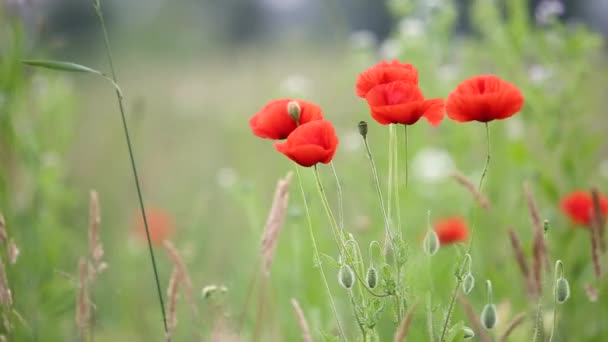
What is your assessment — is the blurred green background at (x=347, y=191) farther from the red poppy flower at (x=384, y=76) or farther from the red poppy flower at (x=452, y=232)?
the red poppy flower at (x=384, y=76)

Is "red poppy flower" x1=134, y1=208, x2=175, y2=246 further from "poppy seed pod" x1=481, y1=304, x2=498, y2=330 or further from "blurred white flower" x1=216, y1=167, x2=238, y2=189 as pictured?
"poppy seed pod" x1=481, y1=304, x2=498, y2=330

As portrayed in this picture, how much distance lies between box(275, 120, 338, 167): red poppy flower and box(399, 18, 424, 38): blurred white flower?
144 centimetres

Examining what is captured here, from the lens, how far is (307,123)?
84cm

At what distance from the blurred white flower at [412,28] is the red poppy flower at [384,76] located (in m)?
1.32

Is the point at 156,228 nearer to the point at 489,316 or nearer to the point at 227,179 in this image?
the point at 227,179

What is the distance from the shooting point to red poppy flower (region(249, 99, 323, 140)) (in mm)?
902

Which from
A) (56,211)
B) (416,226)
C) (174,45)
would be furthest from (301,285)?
(174,45)

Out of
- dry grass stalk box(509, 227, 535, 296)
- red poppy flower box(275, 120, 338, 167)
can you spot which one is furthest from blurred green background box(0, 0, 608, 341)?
red poppy flower box(275, 120, 338, 167)

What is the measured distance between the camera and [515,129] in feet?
8.09

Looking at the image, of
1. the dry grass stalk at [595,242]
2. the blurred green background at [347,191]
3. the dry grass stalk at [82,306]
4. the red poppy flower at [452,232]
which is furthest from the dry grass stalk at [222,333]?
the red poppy flower at [452,232]

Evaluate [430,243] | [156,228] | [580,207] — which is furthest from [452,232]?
[156,228]

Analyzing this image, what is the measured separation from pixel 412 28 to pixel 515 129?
1.78 ft

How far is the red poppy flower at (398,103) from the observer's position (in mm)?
836

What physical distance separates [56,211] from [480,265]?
4.51 ft
